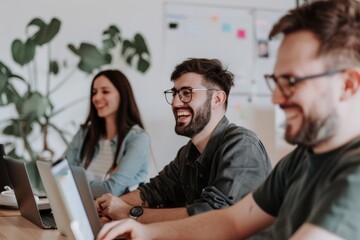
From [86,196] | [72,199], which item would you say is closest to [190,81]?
[86,196]

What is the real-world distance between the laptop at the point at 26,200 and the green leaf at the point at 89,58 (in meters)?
1.59

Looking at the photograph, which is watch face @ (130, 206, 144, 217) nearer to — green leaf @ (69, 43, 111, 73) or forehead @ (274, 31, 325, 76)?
forehead @ (274, 31, 325, 76)

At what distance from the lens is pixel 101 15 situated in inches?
159

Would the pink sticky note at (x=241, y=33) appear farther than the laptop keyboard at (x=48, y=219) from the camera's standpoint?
Yes

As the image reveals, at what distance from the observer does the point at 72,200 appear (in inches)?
51.5

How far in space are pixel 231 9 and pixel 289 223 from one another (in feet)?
11.4

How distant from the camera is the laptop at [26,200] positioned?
75.2 inches

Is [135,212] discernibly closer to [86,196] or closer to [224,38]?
[86,196]

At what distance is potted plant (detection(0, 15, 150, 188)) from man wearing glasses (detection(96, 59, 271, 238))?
1.36m

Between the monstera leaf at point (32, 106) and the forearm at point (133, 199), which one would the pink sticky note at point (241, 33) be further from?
the forearm at point (133, 199)

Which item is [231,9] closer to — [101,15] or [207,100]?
[101,15]

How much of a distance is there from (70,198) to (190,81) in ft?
3.39

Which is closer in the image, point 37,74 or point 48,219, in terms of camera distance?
point 48,219

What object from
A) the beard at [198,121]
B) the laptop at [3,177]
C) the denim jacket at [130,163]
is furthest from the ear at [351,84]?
the denim jacket at [130,163]
